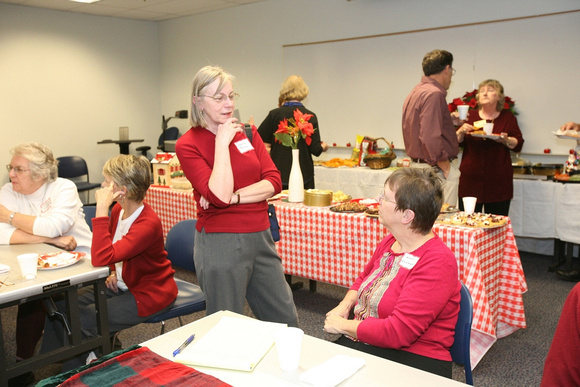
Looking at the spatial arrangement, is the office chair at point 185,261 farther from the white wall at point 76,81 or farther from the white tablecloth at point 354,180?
the white wall at point 76,81

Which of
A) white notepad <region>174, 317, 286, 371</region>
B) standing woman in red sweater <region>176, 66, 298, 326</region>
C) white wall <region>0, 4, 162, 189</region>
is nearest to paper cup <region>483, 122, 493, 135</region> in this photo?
standing woman in red sweater <region>176, 66, 298, 326</region>

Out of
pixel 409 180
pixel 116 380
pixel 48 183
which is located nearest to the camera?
pixel 116 380

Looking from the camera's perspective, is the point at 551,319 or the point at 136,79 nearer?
the point at 551,319

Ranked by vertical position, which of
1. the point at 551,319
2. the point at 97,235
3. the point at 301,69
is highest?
the point at 301,69

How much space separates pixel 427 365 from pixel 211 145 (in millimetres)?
1169

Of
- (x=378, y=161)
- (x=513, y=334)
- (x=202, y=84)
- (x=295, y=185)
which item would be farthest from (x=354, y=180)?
(x=202, y=84)

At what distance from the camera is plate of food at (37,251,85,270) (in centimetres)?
215

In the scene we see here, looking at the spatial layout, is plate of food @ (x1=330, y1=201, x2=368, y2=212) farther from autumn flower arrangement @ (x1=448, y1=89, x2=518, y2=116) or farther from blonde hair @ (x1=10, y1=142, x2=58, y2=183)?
autumn flower arrangement @ (x1=448, y1=89, x2=518, y2=116)

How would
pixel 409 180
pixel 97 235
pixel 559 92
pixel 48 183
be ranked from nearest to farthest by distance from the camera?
pixel 409 180
pixel 97 235
pixel 48 183
pixel 559 92

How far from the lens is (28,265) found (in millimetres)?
2023

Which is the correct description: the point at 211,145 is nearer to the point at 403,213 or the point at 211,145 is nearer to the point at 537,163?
the point at 403,213

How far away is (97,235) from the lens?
2.23 meters

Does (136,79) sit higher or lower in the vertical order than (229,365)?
higher

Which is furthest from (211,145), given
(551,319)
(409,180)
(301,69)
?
(301,69)
